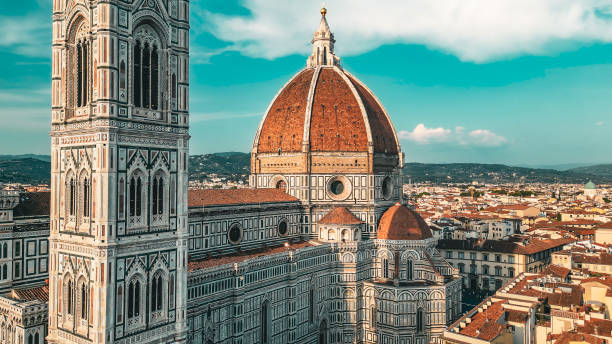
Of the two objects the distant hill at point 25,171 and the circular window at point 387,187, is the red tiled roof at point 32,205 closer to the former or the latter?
the circular window at point 387,187

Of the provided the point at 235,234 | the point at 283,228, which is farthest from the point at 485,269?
the point at 235,234

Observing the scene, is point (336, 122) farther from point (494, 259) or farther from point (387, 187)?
point (494, 259)

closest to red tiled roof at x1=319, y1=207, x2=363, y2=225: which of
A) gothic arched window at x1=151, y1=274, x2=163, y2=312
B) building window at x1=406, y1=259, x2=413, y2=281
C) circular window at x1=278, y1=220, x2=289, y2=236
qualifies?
circular window at x1=278, y1=220, x2=289, y2=236

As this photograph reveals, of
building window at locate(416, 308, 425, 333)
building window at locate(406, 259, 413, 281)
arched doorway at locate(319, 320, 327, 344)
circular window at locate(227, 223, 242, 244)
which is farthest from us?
building window at locate(406, 259, 413, 281)

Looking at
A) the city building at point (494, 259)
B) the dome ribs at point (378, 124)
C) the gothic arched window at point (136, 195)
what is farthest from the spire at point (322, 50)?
the gothic arched window at point (136, 195)

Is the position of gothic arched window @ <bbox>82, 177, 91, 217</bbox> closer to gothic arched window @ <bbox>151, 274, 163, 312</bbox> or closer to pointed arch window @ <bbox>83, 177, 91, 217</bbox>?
pointed arch window @ <bbox>83, 177, 91, 217</bbox>

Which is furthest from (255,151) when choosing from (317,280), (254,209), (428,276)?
(428,276)

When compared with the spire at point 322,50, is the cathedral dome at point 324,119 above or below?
below

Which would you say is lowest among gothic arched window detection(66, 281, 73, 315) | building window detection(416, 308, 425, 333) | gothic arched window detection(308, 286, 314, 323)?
building window detection(416, 308, 425, 333)
